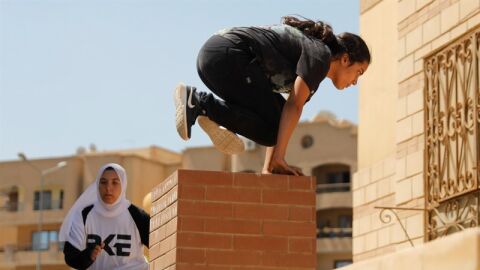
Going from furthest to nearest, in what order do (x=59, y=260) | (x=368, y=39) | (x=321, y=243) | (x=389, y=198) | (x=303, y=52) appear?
(x=59, y=260) → (x=321, y=243) → (x=368, y=39) → (x=389, y=198) → (x=303, y=52)

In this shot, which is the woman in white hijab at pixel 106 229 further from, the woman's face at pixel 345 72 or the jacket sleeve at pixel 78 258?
the woman's face at pixel 345 72

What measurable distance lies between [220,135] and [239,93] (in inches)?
12.0

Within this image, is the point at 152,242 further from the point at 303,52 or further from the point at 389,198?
the point at 389,198

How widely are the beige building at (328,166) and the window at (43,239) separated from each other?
11.7 m

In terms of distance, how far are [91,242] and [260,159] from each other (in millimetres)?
57504

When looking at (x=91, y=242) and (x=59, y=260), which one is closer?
(x=91, y=242)

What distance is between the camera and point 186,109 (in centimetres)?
836

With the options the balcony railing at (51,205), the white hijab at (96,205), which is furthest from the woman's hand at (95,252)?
the balcony railing at (51,205)

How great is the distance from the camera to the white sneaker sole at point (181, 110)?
835cm

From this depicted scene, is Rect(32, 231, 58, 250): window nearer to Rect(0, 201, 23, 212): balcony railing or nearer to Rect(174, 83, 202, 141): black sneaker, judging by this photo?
Rect(0, 201, 23, 212): balcony railing

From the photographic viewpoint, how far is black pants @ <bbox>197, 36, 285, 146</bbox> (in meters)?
8.29

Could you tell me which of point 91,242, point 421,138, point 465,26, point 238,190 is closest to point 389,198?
point 421,138

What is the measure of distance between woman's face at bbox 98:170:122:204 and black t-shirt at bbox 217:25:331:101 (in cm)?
238

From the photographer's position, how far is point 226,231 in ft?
26.6
